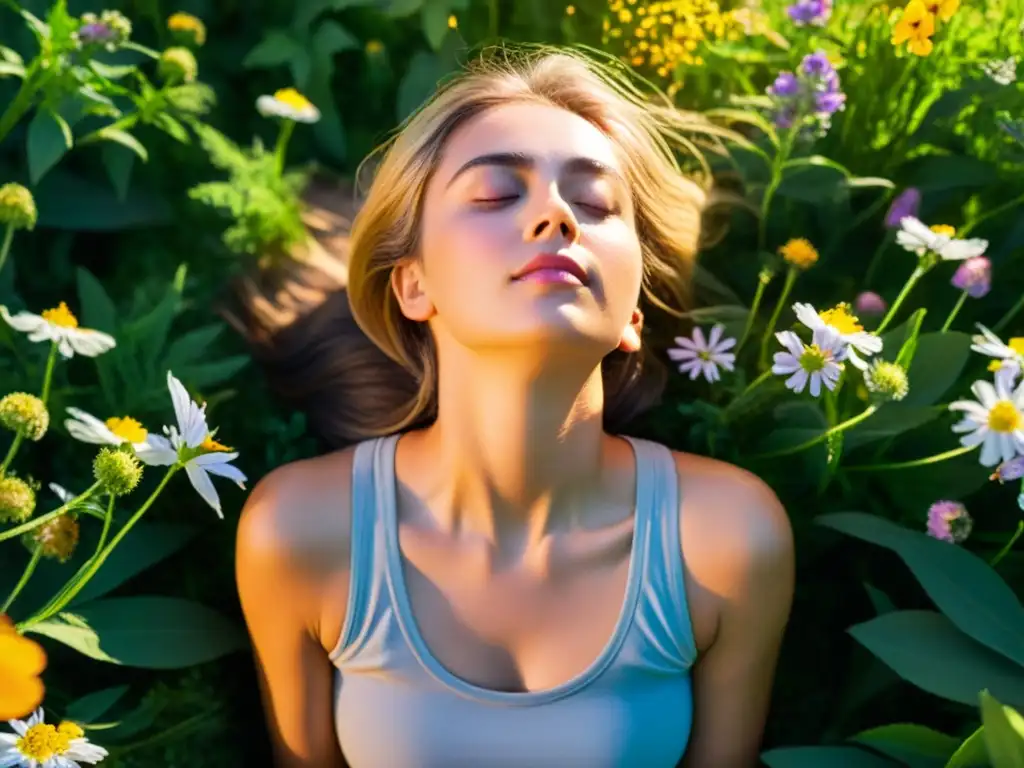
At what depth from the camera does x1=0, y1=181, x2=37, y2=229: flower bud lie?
1.19 metres

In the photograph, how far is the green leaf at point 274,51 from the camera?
5.48 ft

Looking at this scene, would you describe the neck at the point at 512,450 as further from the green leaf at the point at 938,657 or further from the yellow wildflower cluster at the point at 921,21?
the yellow wildflower cluster at the point at 921,21

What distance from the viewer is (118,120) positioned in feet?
4.95

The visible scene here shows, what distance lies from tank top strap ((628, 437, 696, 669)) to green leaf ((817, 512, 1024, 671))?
0.61 ft

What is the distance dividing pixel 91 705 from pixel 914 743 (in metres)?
0.77

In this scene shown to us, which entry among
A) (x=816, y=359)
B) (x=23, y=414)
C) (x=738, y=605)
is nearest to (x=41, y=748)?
(x=23, y=414)

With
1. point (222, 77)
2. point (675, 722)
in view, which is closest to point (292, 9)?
point (222, 77)

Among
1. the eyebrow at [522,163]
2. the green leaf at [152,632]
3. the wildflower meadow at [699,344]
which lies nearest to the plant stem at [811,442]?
the wildflower meadow at [699,344]

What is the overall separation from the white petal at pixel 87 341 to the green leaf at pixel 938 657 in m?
0.76

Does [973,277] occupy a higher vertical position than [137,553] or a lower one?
higher

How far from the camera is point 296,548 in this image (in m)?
1.09

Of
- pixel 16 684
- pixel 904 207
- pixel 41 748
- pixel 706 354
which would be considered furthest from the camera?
pixel 904 207

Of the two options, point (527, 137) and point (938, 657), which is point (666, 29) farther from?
point (938, 657)

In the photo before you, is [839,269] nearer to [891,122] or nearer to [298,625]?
[891,122]
